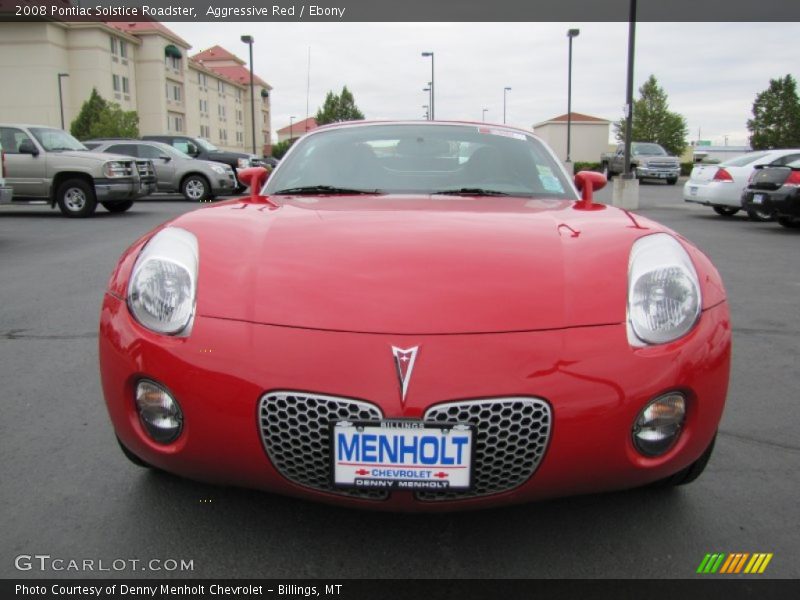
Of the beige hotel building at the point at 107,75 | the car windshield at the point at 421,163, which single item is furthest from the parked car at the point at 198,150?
the beige hotel building at the point at 107,75

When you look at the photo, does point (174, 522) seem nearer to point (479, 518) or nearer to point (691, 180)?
point (479, 518)

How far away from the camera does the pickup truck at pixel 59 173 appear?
501 inches

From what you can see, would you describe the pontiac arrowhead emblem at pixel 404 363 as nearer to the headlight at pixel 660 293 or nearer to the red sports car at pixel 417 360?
the red sports car at pixel 417 360

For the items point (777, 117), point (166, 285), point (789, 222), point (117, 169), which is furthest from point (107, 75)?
point (166, 285)

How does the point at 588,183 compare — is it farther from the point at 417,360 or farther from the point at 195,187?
the point at 195,187

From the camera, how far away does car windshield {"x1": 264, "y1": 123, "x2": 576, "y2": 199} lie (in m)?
3.02

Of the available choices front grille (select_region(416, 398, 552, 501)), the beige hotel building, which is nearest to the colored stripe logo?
front grille (select_region(416, 398, 552, 501))

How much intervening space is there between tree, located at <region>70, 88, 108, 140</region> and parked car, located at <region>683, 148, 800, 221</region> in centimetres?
4003

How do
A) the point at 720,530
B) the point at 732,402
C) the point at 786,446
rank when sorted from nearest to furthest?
the point at 720,530
the point at 786,446
the point at 732,402

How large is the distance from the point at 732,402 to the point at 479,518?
1.70m

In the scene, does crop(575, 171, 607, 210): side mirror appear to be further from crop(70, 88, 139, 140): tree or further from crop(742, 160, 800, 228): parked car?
crop(70, 88, 139, 140): tree

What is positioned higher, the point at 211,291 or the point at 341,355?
the point at 211,291

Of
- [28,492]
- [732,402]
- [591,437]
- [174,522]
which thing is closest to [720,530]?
[591,437]

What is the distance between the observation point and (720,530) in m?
2.13
